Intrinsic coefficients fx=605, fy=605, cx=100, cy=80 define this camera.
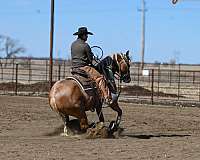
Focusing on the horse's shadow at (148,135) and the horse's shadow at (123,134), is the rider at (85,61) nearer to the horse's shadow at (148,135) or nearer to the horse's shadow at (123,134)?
the horse's shadow at (123,134)

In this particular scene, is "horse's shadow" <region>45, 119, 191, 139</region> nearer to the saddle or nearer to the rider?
the saddle

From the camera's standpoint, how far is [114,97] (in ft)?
39.9

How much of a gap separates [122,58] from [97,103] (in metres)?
1.13

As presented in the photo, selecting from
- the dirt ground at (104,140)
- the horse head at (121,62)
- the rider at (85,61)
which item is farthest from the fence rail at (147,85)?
the rider at (85,61)

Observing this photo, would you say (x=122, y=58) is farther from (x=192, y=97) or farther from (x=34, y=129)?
(x=192, y=97)

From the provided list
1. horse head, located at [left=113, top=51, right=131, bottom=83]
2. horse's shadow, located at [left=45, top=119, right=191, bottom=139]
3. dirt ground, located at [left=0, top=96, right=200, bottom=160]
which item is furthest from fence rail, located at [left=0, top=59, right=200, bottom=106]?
horse head, located at [left=113, top=51, right=131, bottom=83]

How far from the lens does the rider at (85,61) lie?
11.9 m

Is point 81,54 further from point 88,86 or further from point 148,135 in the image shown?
point 148,135

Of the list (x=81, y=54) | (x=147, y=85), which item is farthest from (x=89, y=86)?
(x=147, y=85)

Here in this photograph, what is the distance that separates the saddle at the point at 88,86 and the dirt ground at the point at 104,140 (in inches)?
34.4

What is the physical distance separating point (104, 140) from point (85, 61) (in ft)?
5.58

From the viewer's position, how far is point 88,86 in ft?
38.7

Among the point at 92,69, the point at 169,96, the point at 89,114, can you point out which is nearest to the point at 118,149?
the point at 92,69

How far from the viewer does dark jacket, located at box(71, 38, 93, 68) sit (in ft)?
39.4
